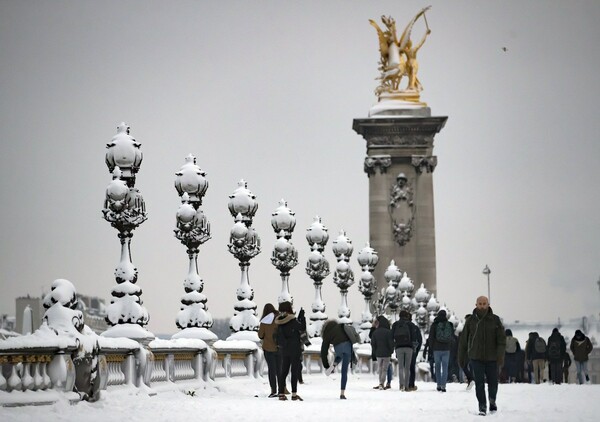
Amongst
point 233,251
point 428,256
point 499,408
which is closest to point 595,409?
point 499,408

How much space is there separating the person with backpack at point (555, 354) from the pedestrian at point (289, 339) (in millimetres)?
17581

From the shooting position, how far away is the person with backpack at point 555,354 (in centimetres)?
4116

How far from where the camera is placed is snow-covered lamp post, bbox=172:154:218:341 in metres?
28.9

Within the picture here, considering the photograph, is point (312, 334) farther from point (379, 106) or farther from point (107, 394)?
point (379, 106)

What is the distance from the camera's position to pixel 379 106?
310 feet

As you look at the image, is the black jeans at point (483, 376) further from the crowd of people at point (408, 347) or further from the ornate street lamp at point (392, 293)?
the ornate street lamp at point (392, 293)

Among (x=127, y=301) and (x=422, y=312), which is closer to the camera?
(x=127, y=301)

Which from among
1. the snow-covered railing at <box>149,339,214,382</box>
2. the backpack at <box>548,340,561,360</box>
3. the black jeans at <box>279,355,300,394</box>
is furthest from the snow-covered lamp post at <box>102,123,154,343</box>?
the backpack at <box>548,340,561,360</box>

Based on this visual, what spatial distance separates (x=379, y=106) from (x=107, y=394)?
74.7 metres

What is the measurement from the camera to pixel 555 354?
4162 cm

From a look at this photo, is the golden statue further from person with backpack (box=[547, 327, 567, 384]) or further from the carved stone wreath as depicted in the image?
person with backpack (box=[547, 327, 567, 384])

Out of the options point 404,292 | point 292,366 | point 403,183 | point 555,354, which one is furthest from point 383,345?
point 403,183

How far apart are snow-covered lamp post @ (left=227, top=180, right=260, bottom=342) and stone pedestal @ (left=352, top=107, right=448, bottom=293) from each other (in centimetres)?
5709

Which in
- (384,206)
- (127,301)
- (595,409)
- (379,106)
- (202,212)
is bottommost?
(595,409)
